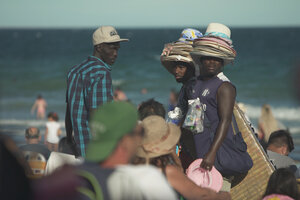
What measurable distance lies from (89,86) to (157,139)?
2.96 feet

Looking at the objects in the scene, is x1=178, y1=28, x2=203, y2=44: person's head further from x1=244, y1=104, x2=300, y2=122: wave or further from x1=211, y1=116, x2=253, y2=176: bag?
x1=244, y1=104, x2=300, y2=122: wave

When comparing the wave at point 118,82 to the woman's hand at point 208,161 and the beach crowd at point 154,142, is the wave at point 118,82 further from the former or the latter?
the woman's hand at point 208,161

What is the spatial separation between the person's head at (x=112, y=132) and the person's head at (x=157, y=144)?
3.09 feet

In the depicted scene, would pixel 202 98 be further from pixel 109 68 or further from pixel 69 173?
pixel 69 173

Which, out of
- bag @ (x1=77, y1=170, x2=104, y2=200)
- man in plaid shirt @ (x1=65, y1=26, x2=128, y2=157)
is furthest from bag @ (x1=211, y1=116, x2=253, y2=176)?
bag @ (x1=77, y1=170, x2=104, y2=200)

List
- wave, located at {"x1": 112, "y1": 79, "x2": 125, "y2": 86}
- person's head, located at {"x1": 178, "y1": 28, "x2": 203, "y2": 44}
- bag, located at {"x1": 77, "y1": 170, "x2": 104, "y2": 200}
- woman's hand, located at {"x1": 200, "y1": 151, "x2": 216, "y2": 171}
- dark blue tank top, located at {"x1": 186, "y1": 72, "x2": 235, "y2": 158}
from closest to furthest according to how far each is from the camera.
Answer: bag, located at {"x1": 77, "y1": 170, "x2": 104, "y2": 200} → woman's hand, located at {"x1": 200, "y1": 151, "x2": 216, "y2": 171} → dark blue tank top, located at {"x1": 186, "y1": 72, "x2": 235, "y2": 158} → person's head, located at {"x1": 178, "y1": 28, "x2": 203, "y2": 44} → wave, located at {"x1": 112, "y1": 79, "x2": 125, "y2": 86}

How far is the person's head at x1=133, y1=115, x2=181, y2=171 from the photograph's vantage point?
10.4ft

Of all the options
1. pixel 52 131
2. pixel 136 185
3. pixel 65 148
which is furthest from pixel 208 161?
pixel 52 131

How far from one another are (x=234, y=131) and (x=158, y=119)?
2.75ft

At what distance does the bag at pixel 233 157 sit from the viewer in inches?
149

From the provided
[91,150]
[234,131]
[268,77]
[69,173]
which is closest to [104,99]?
[234,131]

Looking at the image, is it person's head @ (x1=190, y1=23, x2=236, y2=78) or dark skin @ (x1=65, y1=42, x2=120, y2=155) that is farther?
dark skin @ (x1=65, y1=42, x2=120, y2=155)

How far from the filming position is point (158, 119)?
3.28 metres

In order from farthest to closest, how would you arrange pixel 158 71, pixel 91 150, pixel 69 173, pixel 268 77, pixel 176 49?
pixel 158 71 → pixel 268 77 → pixel 176 49 → pixel 91 150 → pixel 69 173
